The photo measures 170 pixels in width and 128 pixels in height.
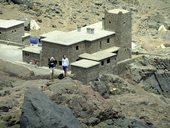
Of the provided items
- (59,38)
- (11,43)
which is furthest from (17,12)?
(59,38)

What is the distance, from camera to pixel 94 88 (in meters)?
62.8

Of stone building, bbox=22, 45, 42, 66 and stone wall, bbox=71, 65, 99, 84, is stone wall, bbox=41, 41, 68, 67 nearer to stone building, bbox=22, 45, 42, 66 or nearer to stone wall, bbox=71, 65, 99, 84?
stone building, bbox=22, 45, 42, 66

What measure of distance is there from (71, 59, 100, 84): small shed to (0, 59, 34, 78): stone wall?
136 inches

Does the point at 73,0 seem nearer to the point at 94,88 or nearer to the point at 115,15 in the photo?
the point at 115,15

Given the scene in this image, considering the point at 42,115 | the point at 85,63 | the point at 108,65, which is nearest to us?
the point at 42,115

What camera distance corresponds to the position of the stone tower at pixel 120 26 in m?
68.6

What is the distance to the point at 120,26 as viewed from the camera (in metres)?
68.5

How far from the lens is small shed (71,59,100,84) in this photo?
62.7 metres

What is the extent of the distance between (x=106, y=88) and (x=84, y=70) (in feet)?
8.46

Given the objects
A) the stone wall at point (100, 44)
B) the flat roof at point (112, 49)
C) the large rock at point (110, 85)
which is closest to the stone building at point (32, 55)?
the stone wall at point (100, 44)

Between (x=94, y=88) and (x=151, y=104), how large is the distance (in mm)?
4326

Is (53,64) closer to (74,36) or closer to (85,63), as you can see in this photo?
(85,63)

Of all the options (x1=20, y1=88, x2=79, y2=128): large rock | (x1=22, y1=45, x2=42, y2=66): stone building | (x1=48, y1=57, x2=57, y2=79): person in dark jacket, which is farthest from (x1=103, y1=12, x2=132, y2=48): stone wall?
(x1=20, y1=88, x2=79, y2=128): large rock

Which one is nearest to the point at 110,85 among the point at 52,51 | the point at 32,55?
the point at 52,51
